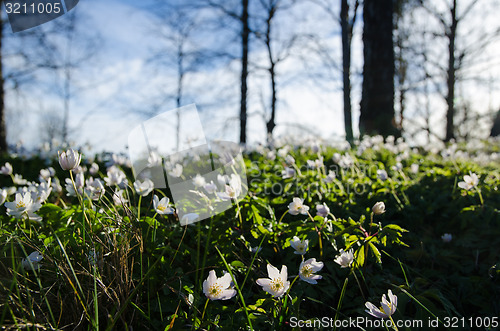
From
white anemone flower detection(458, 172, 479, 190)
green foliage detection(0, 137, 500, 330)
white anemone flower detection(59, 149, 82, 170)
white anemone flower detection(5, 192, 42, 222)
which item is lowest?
green foliage detection(0, 137, 500, 330)

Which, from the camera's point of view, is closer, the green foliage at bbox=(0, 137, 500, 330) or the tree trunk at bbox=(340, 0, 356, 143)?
the green foliage at bbox=(0, 137, 500, 330)

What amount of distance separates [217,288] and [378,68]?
281 inches

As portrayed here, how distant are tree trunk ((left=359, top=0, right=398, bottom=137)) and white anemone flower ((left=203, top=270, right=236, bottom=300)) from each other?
6380 millimetres

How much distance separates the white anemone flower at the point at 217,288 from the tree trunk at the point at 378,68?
6.38 metres

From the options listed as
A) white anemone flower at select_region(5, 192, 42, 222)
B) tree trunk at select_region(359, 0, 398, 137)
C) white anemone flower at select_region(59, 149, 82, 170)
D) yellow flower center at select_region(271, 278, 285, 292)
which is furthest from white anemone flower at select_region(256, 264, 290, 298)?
tree trunk at select_region(359, 0, 398, 137)

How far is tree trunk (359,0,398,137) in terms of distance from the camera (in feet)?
23.9

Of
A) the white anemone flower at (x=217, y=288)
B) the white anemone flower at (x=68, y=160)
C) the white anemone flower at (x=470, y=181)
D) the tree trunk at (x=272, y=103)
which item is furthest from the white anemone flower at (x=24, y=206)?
the tree trunk at (x=272, y=103)

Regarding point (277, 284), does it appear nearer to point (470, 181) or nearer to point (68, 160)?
point (68, 160)

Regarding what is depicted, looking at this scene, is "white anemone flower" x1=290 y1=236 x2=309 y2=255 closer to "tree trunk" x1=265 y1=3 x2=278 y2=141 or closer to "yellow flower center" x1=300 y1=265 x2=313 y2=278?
"yellow flower center" x1=300 y1=265 x2=313 y2=278

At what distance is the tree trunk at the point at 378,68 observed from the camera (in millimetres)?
7285

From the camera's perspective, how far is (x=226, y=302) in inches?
71.9

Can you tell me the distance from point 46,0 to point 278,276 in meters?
3.29


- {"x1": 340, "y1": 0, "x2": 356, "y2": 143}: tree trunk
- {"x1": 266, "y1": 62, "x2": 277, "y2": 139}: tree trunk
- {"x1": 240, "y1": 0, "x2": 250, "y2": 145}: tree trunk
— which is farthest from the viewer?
{"x1": 266, "y1": 62, "x2": 277, "y2": 139}: tree trunk

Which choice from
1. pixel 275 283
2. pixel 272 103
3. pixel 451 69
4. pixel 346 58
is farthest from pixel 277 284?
pixel 451 69
